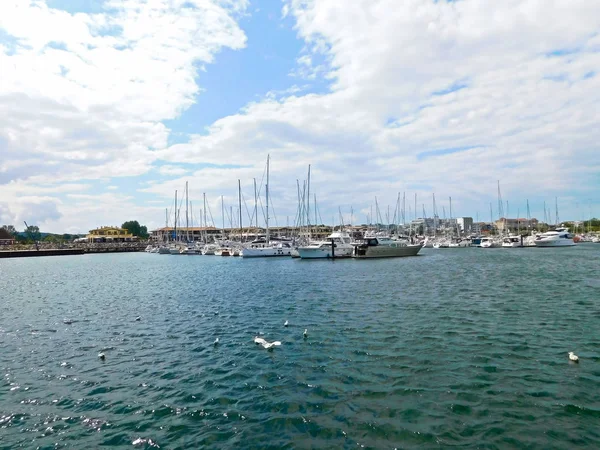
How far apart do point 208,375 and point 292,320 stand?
8.05m

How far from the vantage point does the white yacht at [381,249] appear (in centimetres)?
7338

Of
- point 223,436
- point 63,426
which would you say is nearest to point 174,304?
point 63,426

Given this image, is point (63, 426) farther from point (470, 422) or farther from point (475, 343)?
point (475, 343)

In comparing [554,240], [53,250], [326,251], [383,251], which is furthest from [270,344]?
[53,250]

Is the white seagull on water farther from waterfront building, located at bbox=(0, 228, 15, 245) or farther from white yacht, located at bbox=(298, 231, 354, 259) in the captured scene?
waterfront building, located at bbox=(0, 228, 15, 245)

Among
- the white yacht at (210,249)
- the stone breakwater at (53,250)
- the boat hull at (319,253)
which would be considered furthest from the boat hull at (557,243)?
the stone breakwater at (53,250)

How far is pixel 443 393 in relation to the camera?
10484 millimetres

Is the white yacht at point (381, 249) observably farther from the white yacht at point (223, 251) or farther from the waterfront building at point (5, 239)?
the waterfront building at point (5, 239)

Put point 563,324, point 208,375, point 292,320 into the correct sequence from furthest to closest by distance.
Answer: point 292,320 < point 563,324 < point 208,375

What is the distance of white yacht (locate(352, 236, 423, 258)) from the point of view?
2889 inches

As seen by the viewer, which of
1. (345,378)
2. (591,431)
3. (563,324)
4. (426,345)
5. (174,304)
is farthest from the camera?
(174,304)

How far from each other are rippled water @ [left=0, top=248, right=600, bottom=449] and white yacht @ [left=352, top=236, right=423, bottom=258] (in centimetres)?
4863

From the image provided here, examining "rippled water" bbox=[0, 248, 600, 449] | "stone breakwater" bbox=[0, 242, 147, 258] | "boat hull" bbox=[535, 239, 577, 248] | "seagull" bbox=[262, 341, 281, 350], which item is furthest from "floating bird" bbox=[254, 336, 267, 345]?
"stone breakwater" bbox=[0, 242, 147, 258]

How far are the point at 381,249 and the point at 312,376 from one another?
6462 cm
